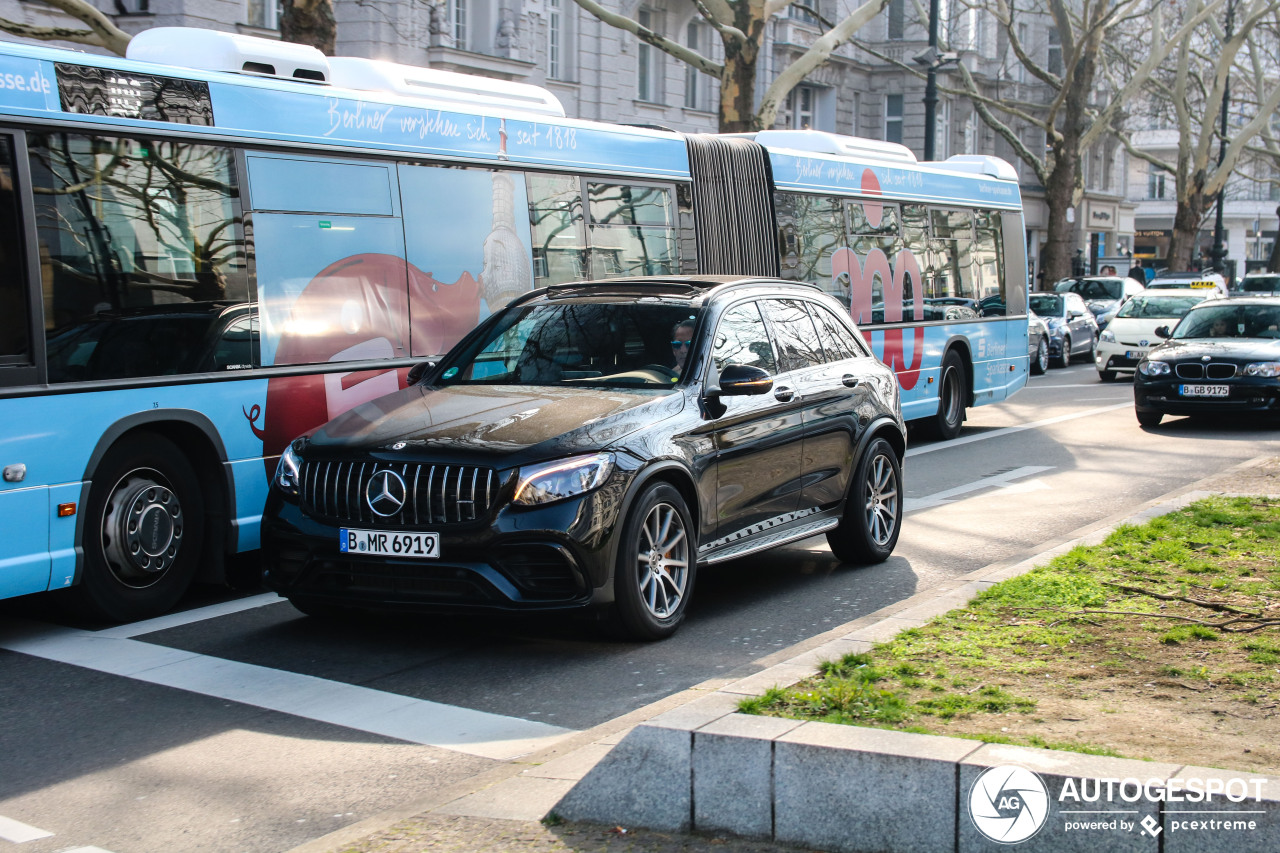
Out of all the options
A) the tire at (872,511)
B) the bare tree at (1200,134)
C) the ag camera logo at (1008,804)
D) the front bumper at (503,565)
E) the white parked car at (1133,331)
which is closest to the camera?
the ag camera logo at (1008,804)

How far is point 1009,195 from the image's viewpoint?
18.7 metres

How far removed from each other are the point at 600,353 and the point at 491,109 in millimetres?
3300

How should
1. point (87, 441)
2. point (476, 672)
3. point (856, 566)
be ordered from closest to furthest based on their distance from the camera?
point (476, 672), point (87, 441), point (856, 566)

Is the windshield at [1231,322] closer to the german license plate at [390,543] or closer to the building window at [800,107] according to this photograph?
the german license plate at [390,543]

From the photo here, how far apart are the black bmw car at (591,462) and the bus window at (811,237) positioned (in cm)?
533

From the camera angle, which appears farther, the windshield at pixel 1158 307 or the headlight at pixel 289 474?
the windshield at pixel 1158 307

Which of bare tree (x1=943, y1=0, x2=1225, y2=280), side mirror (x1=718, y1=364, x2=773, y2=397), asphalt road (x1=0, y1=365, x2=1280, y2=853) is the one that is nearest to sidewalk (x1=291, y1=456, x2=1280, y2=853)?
asphalt road (x1=0, y1=365, x2=1280, y2=853)

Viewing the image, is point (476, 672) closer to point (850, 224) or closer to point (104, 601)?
point (104, 601)

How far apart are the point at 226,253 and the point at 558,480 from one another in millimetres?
2846

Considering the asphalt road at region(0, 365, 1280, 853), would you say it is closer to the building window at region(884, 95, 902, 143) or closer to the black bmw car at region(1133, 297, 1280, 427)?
the black bmw car at region(1133, 297, 1280, 427)

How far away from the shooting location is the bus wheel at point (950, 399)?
16578 millimetres

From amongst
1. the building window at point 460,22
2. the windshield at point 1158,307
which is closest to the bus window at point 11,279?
the windshield at point 1158,307

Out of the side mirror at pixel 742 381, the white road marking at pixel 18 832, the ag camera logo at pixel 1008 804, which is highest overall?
the side mirror at pixel 742 381

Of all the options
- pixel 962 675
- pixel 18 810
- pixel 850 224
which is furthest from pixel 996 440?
pixel 18 810
